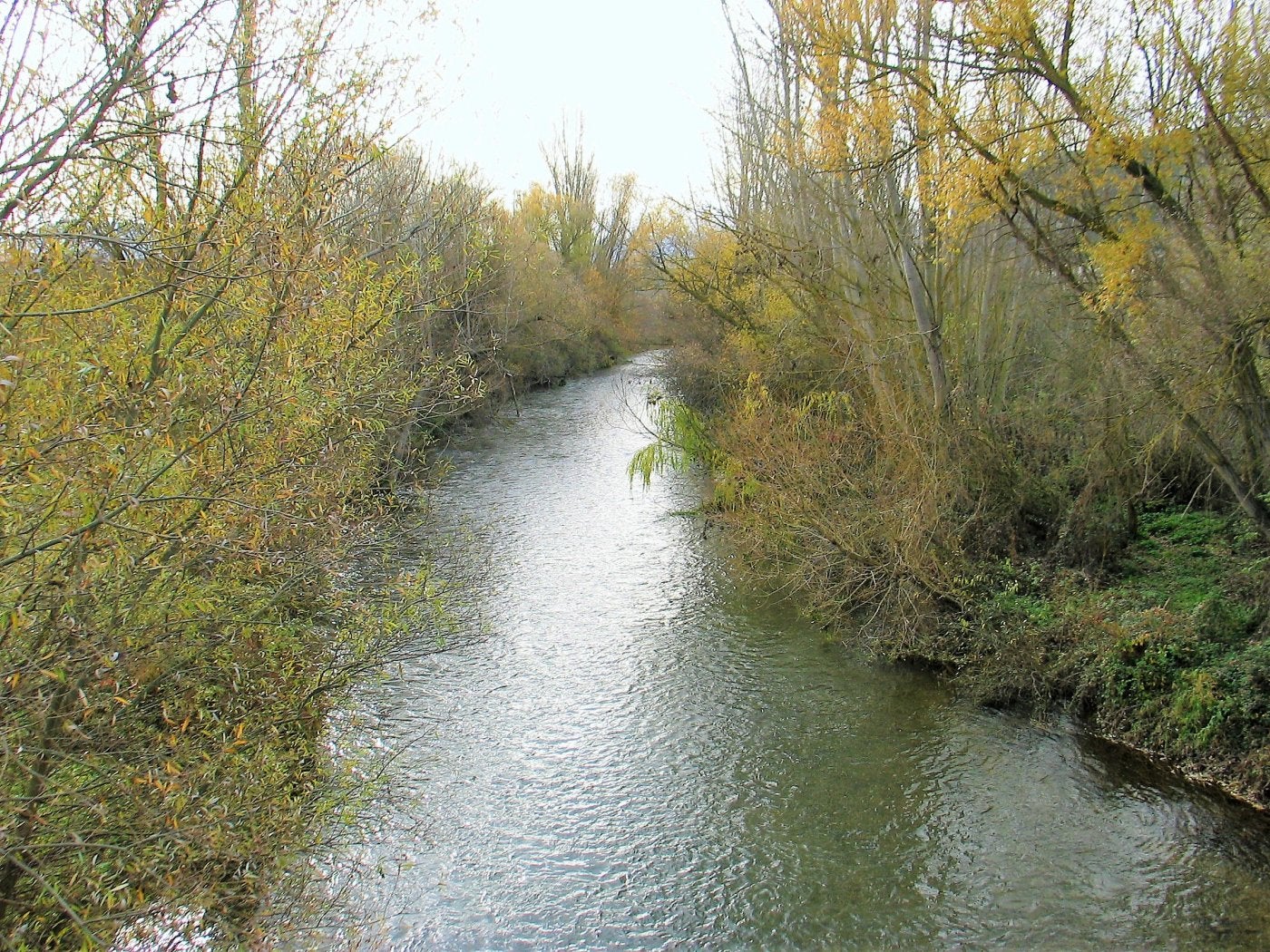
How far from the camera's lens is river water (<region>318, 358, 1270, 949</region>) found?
5.92 m

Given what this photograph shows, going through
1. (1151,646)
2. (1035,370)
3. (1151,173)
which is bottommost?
(1151,646)

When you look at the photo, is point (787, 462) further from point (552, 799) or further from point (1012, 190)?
point (552, 799)

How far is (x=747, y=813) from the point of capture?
720 cm

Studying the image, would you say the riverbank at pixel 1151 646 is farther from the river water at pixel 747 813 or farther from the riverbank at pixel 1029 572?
the river water at pixel 747 813

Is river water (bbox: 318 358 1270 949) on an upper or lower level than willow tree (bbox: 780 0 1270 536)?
lower

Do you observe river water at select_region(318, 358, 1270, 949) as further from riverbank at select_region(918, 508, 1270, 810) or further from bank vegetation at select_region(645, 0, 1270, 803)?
bank vegetation at select_region(645, 0, 1270, 803)

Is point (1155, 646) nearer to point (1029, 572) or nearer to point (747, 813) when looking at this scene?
point (1029, 572)

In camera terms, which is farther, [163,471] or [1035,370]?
[1035,370]

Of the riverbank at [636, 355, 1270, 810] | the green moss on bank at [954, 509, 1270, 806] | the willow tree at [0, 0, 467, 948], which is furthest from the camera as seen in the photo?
the riverbank at [636, 355, 1270, 810]

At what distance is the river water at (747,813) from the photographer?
592 cm

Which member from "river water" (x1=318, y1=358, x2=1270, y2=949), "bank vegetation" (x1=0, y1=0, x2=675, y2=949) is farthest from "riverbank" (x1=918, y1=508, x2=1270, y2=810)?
"bank vegetation" (x1=0, y1=0, x2=675, y2=949)

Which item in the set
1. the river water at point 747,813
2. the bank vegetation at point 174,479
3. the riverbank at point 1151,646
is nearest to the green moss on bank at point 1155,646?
the riverbank at point 1151,646

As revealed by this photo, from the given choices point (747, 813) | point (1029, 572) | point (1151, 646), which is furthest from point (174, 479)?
point (1029, 572)

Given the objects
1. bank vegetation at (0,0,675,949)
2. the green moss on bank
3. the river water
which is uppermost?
bank vegetation at (0,0,675,949)
